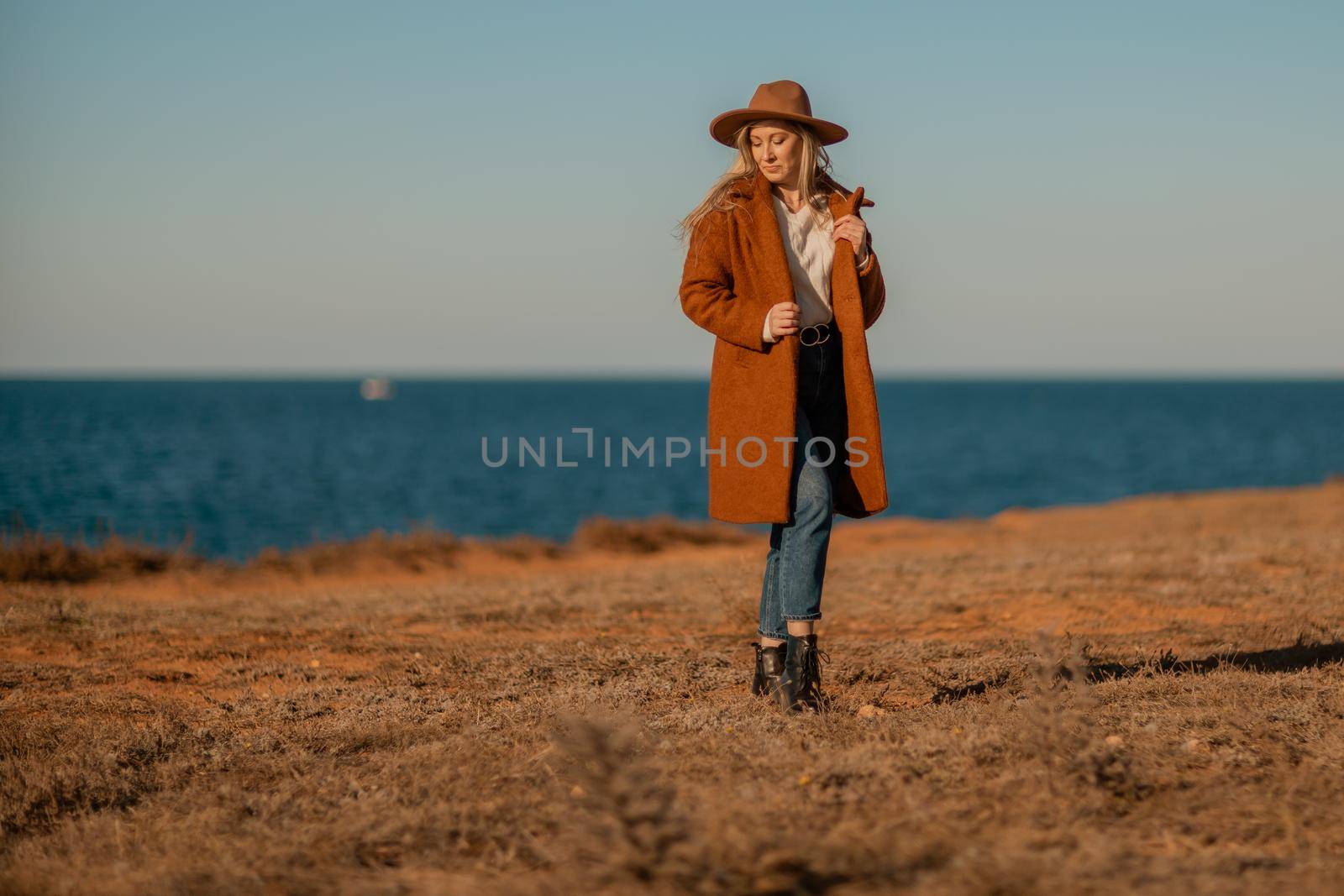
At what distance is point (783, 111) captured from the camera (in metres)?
4.25

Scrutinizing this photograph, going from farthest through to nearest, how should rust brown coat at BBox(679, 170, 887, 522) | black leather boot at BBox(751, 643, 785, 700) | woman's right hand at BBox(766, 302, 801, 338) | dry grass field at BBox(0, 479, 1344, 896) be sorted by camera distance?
1. black leather boot at BBox(751, 643, 785, 700)
2. rust brown coat at BBox(679, 170, 887, 522)
3. woman's right hand at BBox(766, 302, 801, 338)
4. dry grass field at BBox(0, 479, 1344, 896)

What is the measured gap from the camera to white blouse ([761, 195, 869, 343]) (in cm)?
434

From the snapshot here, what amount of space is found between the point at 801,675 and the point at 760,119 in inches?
83.9

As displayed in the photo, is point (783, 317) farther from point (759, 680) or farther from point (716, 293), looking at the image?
point (759, 680)

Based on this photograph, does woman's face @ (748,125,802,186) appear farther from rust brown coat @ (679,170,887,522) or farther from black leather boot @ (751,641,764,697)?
black leather boot @ (751,641,764,697)

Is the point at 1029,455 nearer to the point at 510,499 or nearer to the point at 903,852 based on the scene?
the point at 510,499

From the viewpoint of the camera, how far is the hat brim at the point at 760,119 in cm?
424

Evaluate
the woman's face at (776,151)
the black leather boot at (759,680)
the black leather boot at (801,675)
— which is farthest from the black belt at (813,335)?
the black leather boot at (759,680)

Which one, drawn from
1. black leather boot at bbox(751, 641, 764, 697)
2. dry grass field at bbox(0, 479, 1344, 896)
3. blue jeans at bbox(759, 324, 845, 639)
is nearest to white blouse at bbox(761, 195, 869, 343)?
blue jeans at bbox(759, 324, 845, 639)

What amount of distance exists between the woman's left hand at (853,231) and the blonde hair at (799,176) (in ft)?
0.51

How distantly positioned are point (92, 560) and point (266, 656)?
6.87 m

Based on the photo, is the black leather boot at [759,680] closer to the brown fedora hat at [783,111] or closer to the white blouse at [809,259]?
the white blouse at [809,259]

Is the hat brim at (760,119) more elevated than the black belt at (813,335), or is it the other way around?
the hat brim at (760,119)

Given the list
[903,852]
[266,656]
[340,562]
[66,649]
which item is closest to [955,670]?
[903,852]
